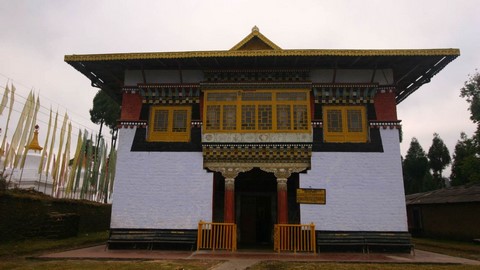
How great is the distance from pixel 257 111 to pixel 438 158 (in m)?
A: 38.4

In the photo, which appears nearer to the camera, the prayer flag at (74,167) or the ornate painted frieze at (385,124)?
the ornate painted frieze at (385,124)

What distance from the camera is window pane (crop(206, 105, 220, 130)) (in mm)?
13602

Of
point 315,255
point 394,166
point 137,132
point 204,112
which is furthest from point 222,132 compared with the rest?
point 394,166

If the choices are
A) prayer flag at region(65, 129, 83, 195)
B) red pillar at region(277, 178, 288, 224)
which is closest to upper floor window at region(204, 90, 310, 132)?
red pillar at region(277, 178, 288, 224)

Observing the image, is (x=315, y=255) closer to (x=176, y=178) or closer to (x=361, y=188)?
(x=361, y=188)

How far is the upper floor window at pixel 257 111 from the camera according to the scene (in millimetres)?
13461

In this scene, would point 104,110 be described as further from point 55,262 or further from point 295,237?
point 295,237

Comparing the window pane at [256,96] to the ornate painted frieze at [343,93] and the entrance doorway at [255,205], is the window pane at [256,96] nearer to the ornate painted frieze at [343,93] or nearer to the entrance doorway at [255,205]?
the ornate painted frieze at [343,93]

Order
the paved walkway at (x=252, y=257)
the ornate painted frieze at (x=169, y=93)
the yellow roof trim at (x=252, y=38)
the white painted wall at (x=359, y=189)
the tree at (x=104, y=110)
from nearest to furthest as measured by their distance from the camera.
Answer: the paved walkway at (x=252, y=257)
the white painted wall at (x=359, y=189)
the ornate painted frieze at (x=169, y=93)
the yellow roof trim at (x=252, y=38)
the tree at (x=104, y=110)

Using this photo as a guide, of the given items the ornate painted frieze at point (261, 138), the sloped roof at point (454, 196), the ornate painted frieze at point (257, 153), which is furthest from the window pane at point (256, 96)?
the sloped roof at point (454, 196)

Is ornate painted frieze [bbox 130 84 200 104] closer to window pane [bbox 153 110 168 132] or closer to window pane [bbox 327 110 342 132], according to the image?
window pane [bbox 153 110 168 132]

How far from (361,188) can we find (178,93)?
25.3ft

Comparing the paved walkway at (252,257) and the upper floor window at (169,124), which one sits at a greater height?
the upper floor window at (169,124)

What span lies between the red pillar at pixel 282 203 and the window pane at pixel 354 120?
325cm
